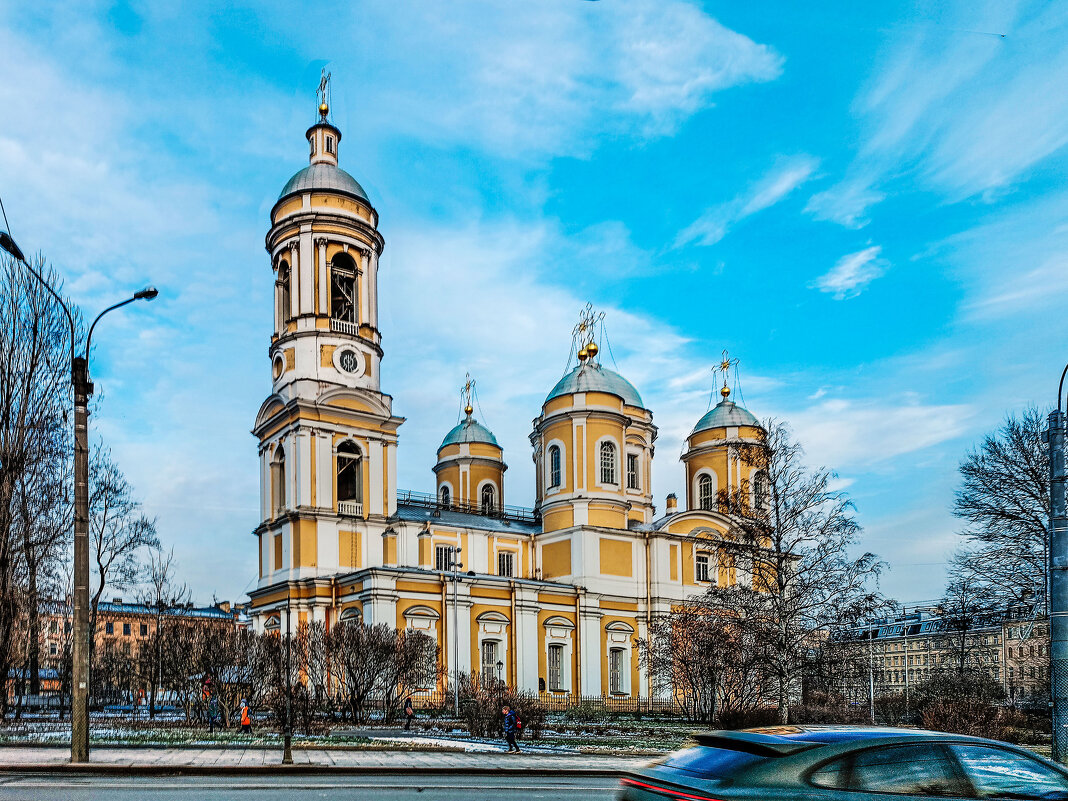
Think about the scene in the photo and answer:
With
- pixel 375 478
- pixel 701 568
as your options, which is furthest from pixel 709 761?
pixel 701 568

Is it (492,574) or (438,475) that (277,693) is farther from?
(438,475)

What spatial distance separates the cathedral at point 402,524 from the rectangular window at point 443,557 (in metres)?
0.08

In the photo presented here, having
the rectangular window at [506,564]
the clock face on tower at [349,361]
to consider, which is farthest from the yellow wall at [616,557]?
the clock face on tower at [349,361]

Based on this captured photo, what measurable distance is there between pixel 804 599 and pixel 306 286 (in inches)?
1125

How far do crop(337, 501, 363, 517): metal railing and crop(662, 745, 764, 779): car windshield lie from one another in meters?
40.8

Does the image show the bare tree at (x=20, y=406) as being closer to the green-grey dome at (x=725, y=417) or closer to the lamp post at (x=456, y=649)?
the lamp post at (x=456, y=649)

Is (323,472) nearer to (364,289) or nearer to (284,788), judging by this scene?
(364,289)

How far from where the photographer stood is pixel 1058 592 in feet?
41.3

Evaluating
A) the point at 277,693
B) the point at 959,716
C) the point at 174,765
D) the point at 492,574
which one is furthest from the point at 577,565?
the point at 174,765

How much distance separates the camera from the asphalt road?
11641 millimetres

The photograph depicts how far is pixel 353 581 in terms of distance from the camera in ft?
144

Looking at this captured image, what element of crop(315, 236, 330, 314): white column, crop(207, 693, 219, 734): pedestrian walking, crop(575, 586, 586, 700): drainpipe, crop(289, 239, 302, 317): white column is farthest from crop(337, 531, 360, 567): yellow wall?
crop(207, 693, 219, 734): pedestrian walking

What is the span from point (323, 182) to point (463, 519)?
64.2 feet

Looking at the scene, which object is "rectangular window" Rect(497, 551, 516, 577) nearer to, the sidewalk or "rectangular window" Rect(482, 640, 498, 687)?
"rectangular window" Rect(482, 640, 498, 687)
